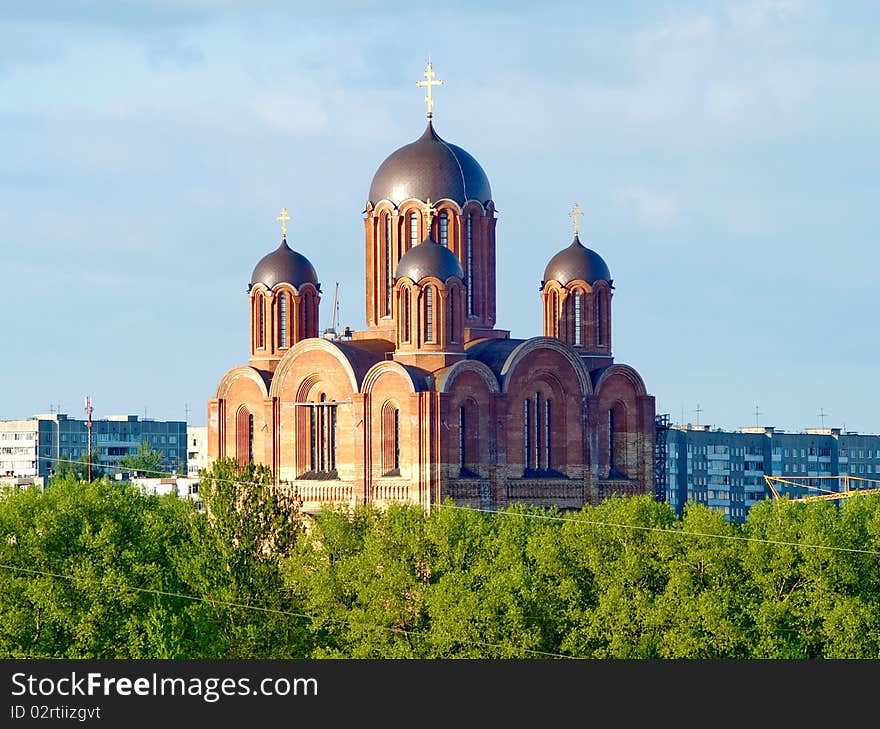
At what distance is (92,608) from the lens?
59.7 meters

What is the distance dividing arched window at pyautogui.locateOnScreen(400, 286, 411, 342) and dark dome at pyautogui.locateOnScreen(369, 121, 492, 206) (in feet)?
14.7

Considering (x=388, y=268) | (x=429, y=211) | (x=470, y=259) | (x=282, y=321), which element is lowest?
(x=282, y=321)

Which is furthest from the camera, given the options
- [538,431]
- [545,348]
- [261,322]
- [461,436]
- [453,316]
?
[261,322]

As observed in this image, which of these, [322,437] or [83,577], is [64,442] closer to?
[322,437]

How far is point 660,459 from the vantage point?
80.2m

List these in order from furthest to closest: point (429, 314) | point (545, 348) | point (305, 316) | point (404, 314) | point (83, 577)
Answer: point (305, 316)
point (545, 348)
point (404, 314)
point (429, 314)
point (83, 577)

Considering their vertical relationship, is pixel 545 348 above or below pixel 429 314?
below

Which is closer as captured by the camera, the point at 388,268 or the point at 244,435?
the point at 388,268

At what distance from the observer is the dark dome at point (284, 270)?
7675 centimetres

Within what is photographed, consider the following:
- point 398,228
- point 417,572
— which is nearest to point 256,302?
point 398,228

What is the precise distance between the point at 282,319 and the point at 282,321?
2.5 inches

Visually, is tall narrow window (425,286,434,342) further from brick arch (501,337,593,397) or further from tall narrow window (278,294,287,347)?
tall narrow window (278,294,287,347)

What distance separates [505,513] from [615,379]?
1011cm

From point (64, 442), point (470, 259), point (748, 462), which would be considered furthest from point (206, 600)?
point (64, 442)
